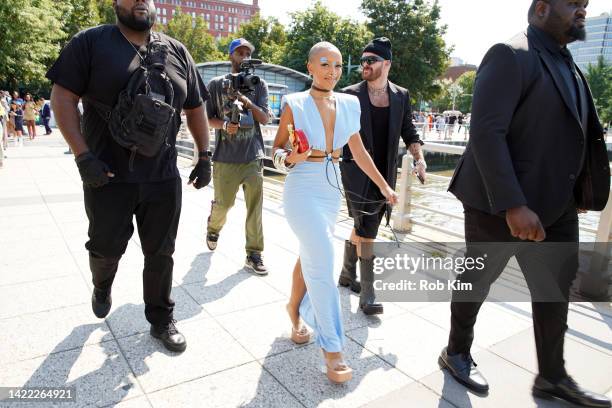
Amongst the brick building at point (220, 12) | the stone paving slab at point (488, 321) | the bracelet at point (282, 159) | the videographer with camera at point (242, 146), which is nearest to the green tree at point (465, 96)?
the brick building at point (220, 12)

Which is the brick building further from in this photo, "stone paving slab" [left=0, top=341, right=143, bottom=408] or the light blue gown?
"stone paving slab" [left=0, top=341, right=143, bottom=408]

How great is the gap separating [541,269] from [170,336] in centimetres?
230

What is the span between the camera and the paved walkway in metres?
2.60

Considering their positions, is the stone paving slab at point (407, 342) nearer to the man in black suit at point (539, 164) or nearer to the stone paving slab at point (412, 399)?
the stone paving slab at point (412, 399)

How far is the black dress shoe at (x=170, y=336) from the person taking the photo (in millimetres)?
2984

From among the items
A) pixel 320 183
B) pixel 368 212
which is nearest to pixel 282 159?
pixel 320 183

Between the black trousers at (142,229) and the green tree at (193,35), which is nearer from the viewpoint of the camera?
the black trousers at (142,229)

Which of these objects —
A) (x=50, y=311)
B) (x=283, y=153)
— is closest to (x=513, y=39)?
(x=283, y=153)

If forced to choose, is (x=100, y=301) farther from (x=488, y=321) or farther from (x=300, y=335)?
(x=488, y=321)

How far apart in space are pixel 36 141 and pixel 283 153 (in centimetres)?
1895

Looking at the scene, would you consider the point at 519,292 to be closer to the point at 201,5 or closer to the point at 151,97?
the point at 151,97

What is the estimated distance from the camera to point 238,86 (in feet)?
14.0

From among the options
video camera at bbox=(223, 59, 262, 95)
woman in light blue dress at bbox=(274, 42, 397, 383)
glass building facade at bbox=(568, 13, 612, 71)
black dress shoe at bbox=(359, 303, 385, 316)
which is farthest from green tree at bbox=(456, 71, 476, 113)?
woman in light blue dress at bbox=(274, 42, 397, 383)

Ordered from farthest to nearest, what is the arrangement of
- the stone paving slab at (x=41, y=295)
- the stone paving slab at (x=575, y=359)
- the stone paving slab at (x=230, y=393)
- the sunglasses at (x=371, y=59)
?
the sunglasses at (x=371, y=59)
the stone paving slab at (x=41, y=295)
the stone paving slab at (x=575, y=359)
the stone paving slab at (x=230, y=393)
